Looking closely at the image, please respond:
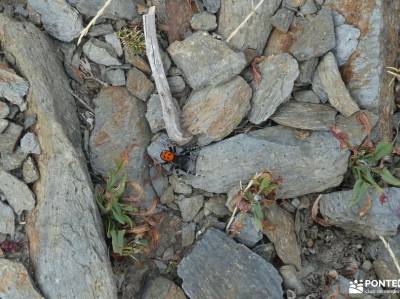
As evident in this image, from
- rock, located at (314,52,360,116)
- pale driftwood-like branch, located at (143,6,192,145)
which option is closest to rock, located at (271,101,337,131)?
rock, located at (314,52,360,116)

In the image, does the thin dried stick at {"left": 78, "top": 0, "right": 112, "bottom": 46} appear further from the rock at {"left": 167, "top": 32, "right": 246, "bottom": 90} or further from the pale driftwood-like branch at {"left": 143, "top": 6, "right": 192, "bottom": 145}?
the rock at {"left": 167, "top": 32, "right": 246, "bottom": 90}

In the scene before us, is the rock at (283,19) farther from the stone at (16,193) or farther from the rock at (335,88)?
the stone at (16,193)

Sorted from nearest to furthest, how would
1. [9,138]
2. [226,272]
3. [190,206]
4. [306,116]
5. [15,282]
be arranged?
[15,282] → [9,138] → [226,272] → [306,116] → [190,206]

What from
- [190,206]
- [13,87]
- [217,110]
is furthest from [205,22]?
[13,87]

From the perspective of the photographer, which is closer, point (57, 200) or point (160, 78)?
point (57, 200)

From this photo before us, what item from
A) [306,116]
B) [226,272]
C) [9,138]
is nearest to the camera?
[9,138]

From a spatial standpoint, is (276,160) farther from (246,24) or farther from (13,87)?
(13,87)

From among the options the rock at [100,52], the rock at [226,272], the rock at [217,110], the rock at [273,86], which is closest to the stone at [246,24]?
the rock at [273,86]
